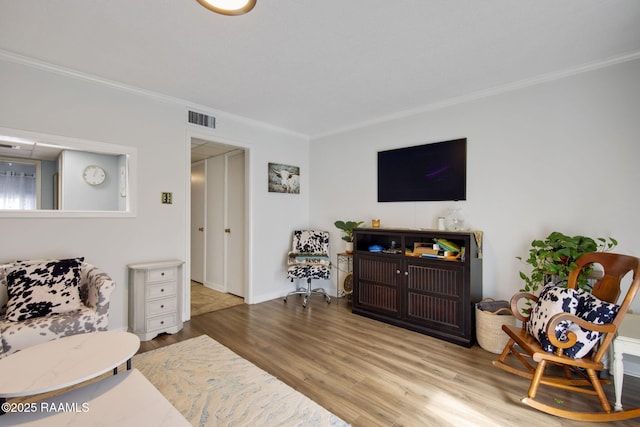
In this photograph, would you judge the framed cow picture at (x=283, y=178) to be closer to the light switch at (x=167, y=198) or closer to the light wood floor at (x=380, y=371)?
the light switch at (x=167, y=198)

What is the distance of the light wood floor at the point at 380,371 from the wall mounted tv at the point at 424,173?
62.9 inches

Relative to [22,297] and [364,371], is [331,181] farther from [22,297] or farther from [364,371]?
[22,297]

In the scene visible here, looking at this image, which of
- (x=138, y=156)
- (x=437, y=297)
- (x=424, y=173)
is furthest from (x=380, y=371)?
(x=138, y=156)

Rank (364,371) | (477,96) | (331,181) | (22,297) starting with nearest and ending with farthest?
(22,297) → (364,371) → (477,96) → (331,181)

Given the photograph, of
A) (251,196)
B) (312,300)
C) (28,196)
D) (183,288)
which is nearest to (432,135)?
(251,196)

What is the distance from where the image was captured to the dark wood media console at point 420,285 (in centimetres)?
288

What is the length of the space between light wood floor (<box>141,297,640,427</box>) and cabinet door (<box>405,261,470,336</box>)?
0.18 metres

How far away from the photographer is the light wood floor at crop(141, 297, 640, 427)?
6.18 feet

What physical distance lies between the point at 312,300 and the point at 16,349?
3136 mm

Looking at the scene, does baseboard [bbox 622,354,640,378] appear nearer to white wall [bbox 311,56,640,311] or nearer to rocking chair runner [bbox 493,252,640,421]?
rocking chair runner [bbox 493,252,640,421]

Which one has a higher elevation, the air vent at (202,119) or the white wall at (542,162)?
the air vent at (202,119)

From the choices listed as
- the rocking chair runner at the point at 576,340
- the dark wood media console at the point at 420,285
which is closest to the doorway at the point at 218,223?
the dark wood media console at the point at 420,285

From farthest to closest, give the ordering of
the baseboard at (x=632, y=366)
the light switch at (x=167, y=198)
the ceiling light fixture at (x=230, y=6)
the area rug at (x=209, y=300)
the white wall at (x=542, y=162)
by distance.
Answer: the area rug at (x=209, y=300)
the light switch at (x=167, y=198)
the white wall at (x=542, y=162)
the baseboard at (x=632, y=366)
the ceiling light fixture at (x=230, y=6)

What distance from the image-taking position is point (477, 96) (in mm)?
3203
